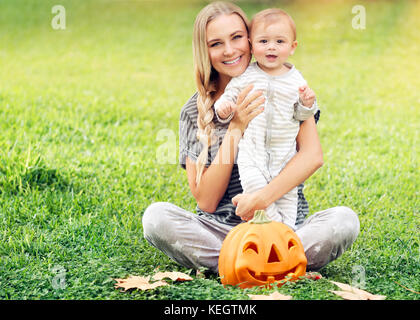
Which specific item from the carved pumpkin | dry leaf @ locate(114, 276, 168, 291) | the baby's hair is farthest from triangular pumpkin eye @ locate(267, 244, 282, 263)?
the baby's hair

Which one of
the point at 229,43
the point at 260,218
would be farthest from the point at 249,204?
the point at 229,43

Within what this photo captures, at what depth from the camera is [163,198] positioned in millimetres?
4801

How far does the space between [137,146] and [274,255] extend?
10.5 ft

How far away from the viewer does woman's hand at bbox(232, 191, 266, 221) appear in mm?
3186

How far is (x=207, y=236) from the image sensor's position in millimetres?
3387

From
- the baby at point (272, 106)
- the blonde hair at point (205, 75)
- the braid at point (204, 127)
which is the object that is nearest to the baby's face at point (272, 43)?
the baby at point (272, 106)

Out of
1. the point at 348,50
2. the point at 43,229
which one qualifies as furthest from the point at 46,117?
the point at 348,50

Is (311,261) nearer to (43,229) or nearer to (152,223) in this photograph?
(152,223)

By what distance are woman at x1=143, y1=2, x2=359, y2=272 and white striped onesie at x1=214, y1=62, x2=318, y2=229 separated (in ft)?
0.17

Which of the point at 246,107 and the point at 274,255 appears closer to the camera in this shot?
the point at 274,255

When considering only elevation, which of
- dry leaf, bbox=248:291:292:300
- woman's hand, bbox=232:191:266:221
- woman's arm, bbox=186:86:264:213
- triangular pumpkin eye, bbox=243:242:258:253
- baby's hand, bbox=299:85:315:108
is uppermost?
baby's hand, bbox=299:85:315:108

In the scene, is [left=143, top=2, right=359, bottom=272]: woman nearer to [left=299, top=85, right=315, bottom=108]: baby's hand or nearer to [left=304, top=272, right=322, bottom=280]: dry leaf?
[left=304, top=272, right=322, bottom=280]: dry leaf

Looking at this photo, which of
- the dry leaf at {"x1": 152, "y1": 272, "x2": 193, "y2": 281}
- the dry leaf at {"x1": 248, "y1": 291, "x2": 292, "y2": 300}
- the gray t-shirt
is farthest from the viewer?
the gray t-shirt

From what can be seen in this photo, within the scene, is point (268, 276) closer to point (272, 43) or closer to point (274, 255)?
point (274, 255)
